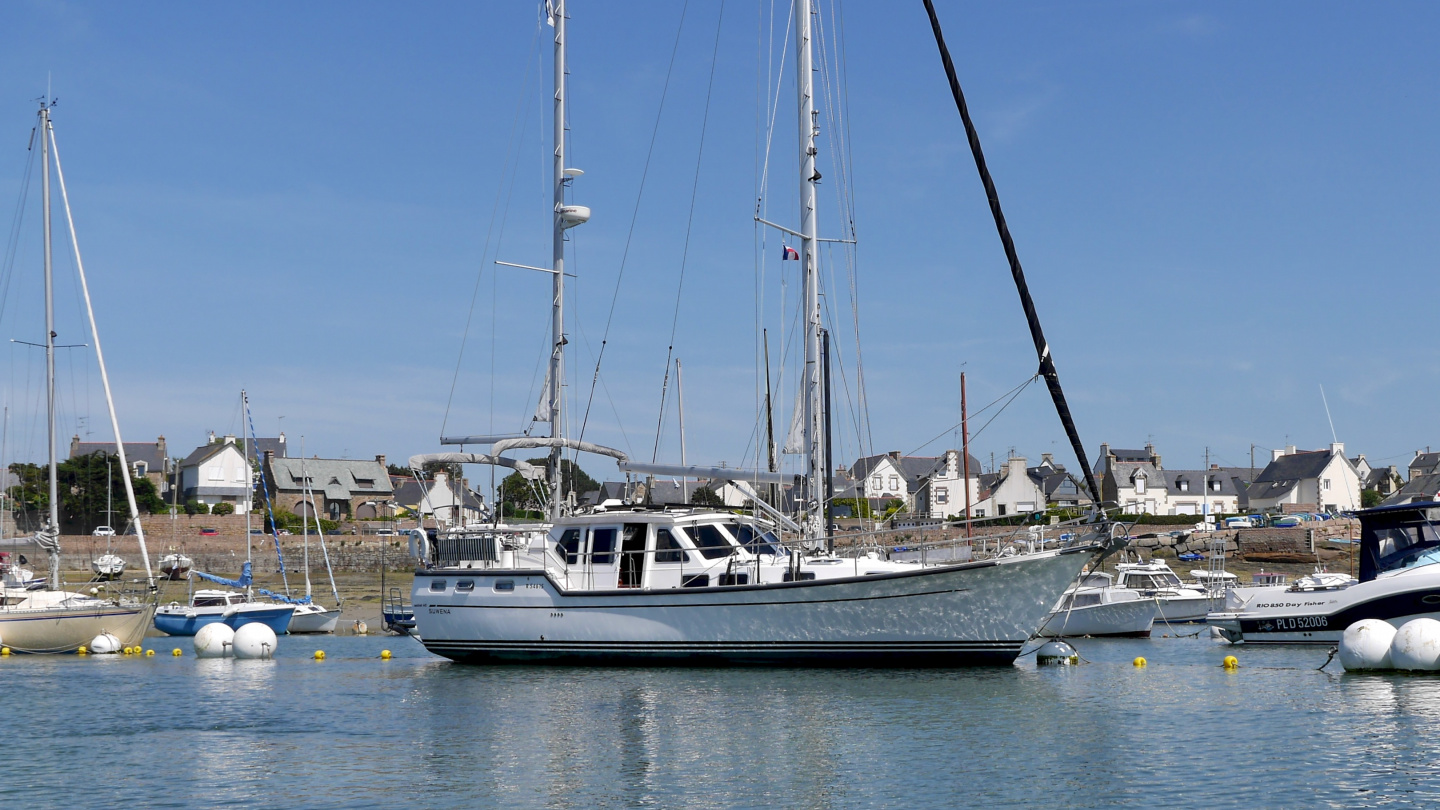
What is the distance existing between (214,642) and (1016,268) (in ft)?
82.5

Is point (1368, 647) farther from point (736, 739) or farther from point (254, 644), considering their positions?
point (254, 644)

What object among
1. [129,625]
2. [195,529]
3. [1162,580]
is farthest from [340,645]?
[195,529]

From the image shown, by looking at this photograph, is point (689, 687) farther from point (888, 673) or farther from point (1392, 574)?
point (1392, 574)

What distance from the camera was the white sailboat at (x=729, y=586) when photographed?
83.9 ft

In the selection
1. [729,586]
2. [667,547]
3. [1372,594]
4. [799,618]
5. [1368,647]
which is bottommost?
[1368,647]

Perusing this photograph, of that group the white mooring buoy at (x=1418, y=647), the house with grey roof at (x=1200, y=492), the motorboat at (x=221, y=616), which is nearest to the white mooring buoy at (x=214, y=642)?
the motorboat at (x=221, y=616)

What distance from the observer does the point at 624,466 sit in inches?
1244

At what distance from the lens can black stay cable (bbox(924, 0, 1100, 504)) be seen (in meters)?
22.9

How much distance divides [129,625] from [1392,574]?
34.2m

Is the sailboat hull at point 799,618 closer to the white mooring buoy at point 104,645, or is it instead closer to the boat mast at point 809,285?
the boat mast at point 809,285

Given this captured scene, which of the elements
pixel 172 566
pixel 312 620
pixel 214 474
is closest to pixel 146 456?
pixel 214 474

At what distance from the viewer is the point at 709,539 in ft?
92.4

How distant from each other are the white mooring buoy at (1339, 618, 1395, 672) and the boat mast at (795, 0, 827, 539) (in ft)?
36.1

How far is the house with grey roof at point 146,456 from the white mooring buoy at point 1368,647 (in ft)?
321
